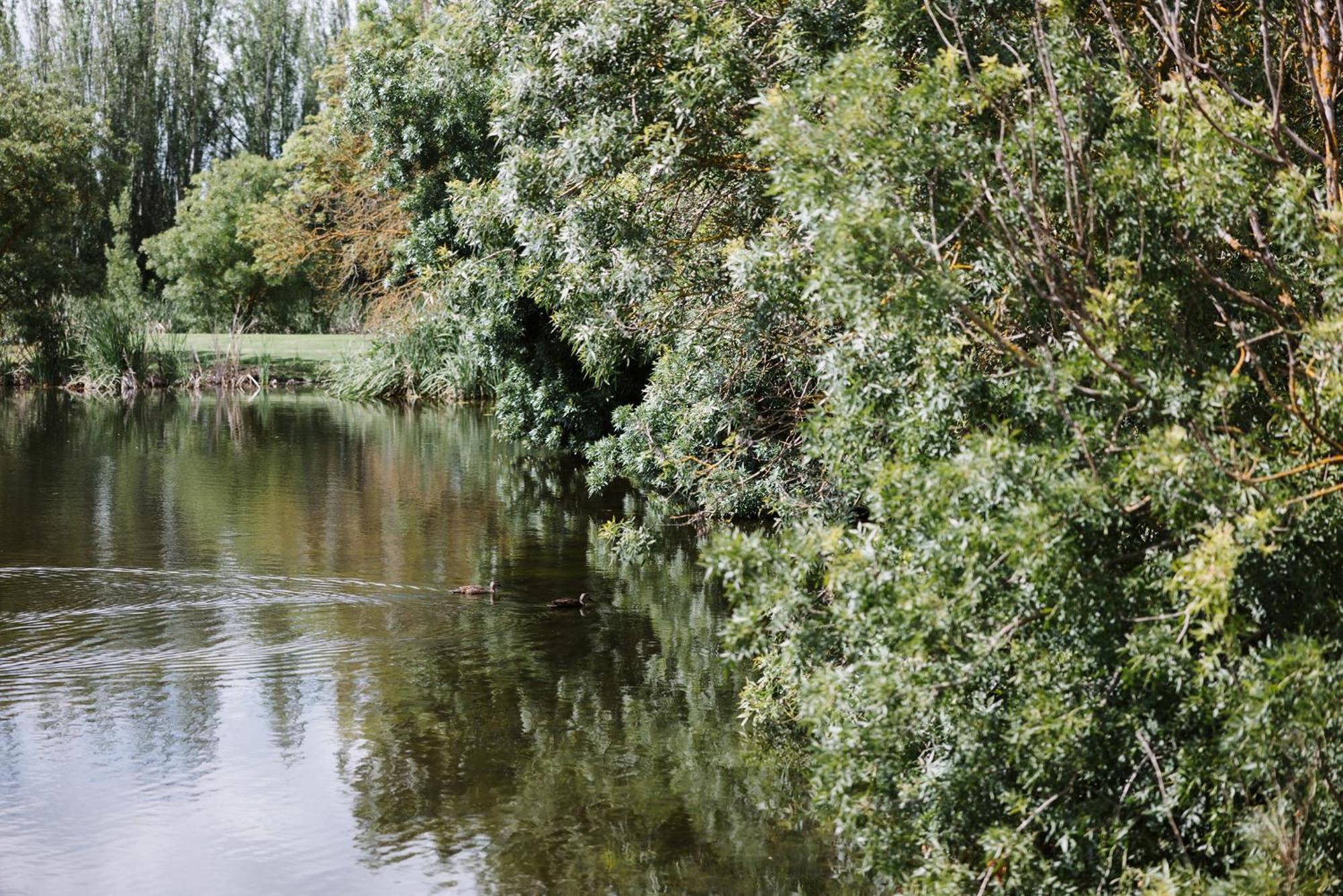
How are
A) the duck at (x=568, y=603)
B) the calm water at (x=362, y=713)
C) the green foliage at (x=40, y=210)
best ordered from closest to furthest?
the calm water at (x=362, y=713) < the duck at (x=568, y=603) < the green foliage at (x=40, y=210)

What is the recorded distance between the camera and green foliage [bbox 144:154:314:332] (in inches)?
1873

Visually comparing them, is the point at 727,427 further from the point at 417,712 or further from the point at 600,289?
the point at 417,712

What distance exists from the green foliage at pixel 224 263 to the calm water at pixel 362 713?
107 feet

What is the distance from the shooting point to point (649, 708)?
8984 millimetres

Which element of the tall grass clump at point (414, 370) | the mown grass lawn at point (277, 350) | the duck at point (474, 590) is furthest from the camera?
Result: the mown grass lawn at point (277, 350)

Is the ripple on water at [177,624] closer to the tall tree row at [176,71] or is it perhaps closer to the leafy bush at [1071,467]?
the leafy bush at [1071,467]

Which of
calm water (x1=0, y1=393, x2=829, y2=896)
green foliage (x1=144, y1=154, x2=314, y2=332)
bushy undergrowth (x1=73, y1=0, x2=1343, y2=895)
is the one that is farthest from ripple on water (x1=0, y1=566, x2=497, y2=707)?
green foliage (x1=144, y1=154, x2=314, y2=332)

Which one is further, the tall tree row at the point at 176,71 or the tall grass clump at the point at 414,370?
the tall tree row at the point at 176,71

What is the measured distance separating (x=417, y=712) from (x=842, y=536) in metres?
4.26

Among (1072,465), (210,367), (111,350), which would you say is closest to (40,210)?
(111,350)

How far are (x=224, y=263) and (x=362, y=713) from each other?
140 ft

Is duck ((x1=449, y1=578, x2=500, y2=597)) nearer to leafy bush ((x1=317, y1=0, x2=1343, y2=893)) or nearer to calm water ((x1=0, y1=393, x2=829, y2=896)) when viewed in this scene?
calm water ((x1=0, y1=393, x2=829, y2=896))

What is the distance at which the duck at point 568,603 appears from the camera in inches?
461

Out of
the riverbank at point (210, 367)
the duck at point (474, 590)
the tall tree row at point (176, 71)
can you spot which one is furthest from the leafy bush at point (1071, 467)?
the tall tree row at point (176, 71)
